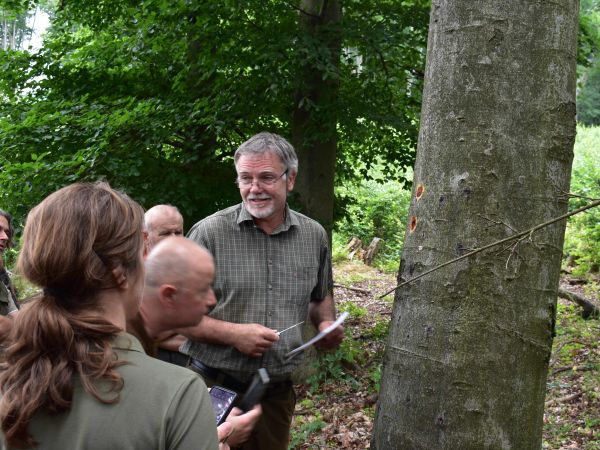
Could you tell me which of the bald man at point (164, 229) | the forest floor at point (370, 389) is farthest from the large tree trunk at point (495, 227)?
the forest floor at point (370, 389)

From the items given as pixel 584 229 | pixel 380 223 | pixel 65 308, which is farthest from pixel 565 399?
pixel 380 223

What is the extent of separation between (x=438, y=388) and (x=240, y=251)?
48.6 inches

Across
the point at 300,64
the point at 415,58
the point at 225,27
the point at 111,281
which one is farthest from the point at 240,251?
the point at 415,58

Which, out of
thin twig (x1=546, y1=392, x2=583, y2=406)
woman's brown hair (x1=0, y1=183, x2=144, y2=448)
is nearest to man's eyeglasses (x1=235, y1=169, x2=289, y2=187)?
woman's brown hair (x1=0, y1=183, x2=144, y2=448)

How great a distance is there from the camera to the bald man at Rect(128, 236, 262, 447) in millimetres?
2160

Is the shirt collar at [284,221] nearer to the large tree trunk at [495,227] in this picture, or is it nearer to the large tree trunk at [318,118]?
the large tree trunk at [495,227]

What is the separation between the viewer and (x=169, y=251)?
223 centimetres

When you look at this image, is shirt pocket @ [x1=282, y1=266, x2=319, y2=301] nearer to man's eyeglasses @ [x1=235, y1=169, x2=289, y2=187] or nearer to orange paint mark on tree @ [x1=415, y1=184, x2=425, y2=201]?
man's eyeglasses @ [x1=235, y1=169, x2=289, y2=187]

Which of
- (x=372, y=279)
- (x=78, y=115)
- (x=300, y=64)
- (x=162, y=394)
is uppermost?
(x=300, y=64)

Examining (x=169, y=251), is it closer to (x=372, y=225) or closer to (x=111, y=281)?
(x=111, y=281)

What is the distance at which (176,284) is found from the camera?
7.18 feet

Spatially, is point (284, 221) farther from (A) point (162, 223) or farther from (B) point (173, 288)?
(B) point (173, 288)

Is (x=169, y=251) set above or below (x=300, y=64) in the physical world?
below

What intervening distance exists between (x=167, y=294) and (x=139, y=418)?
74 centimetres
